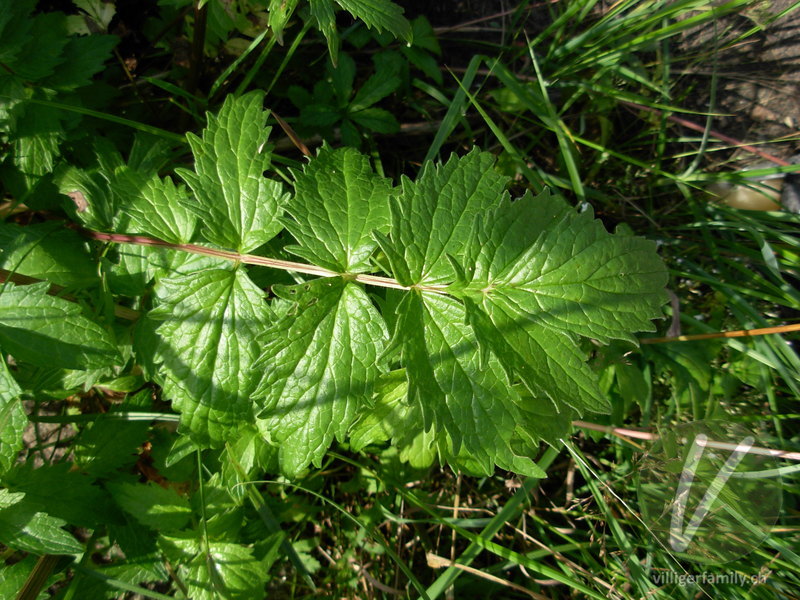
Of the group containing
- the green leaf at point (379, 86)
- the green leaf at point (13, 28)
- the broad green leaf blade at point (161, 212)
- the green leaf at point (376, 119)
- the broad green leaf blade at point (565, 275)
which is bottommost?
the broad green leaf blade at point (565, 275)

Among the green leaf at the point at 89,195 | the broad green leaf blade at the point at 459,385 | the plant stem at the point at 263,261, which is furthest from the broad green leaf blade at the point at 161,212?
the broad green leaf blade at the point at 459,385

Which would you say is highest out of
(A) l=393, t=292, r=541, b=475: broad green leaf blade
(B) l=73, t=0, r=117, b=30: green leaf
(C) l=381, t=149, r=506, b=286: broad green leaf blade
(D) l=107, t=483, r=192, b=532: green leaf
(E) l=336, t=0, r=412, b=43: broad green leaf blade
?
(B) l=73, t=0, r=117, b=30: green leaf

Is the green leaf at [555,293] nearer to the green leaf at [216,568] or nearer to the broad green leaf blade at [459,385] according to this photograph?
the broad green leaf blade at [459,385]

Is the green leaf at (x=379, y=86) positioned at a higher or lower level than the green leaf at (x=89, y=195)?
higher

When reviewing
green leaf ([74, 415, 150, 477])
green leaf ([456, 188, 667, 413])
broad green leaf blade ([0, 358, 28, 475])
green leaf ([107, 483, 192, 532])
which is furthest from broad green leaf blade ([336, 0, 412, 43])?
green leaf ([107, 483, 192, 532])

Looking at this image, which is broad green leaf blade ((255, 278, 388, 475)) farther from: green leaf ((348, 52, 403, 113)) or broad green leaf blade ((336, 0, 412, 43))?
green leaf ((348, 52, 403, 113))

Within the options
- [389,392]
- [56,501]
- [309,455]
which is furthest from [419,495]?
[56,501]

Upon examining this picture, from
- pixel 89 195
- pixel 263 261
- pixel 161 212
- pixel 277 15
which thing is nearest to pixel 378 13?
pixel 277 15
